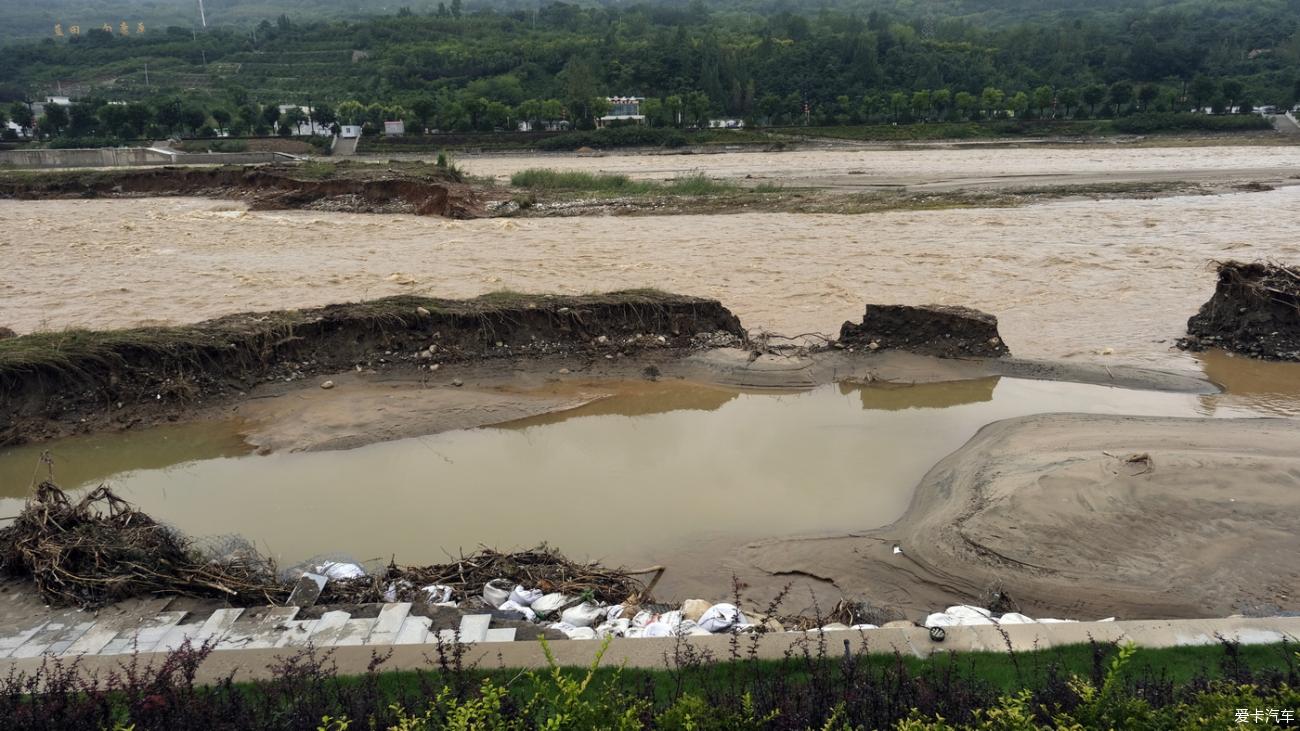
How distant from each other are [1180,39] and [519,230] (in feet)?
379

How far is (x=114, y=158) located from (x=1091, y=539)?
2542 inches

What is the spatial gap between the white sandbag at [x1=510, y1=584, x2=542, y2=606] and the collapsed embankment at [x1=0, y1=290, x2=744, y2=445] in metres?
6.09

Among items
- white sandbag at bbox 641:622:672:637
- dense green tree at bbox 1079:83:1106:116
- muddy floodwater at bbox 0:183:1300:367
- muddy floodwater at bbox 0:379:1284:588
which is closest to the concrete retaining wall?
muddy floodwater at bbox 0:183:1300:367

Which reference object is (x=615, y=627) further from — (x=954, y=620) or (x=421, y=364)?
(x=421, y=364)

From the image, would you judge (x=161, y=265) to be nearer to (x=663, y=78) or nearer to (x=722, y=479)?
(x=722, y=479)

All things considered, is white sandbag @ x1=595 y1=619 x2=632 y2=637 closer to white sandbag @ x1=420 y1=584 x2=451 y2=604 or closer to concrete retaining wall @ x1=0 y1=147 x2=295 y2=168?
white sandbag @ x1=420 y1=584 x2=451 y2=604

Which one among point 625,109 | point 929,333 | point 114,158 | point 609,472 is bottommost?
point 609,472

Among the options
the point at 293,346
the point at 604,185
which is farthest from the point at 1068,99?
the point at 293,346

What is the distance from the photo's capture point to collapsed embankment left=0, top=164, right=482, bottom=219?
30.7 metres

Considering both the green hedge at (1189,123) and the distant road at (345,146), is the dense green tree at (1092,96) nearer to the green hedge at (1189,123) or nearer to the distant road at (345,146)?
the green hedge at (1189,123)

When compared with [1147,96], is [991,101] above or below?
A: above

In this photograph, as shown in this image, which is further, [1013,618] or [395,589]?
[395,589]

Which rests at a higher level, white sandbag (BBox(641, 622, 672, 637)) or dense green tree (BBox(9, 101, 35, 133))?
dense green tree (BBox(9, 101, 35, 133))

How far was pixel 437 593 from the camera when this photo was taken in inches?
244
